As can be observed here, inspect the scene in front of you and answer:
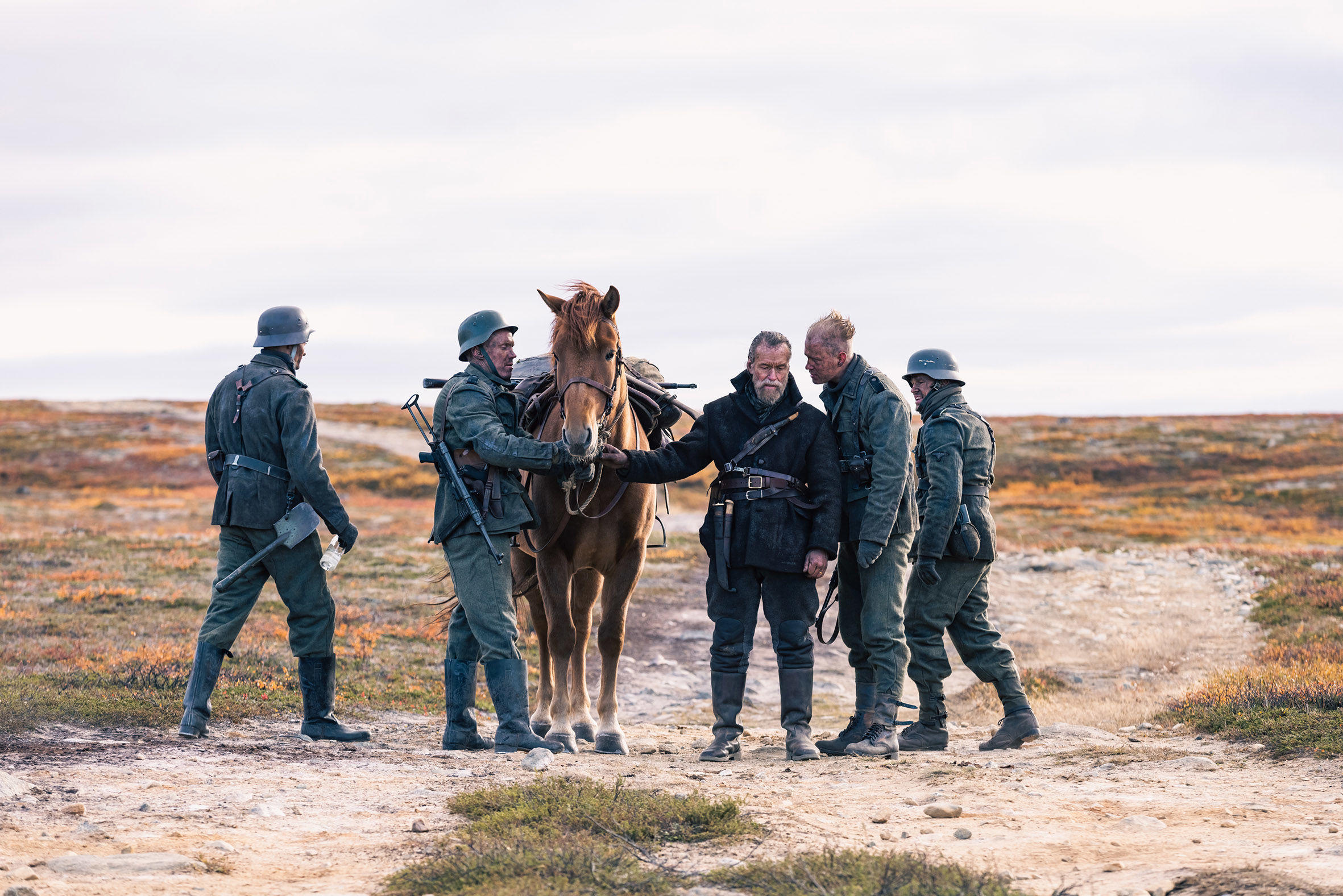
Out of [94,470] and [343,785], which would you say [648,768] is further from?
[94,470]

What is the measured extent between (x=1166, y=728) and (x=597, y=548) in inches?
182

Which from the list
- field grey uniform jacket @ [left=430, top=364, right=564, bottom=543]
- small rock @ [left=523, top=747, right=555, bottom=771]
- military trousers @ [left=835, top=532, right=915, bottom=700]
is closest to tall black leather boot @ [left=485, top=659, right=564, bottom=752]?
small rock @ [left=523, top=747, right=555, bottom=771]

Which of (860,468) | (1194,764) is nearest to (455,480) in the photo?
(860,468)

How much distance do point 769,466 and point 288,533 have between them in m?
3.37

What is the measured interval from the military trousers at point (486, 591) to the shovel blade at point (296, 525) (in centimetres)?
99

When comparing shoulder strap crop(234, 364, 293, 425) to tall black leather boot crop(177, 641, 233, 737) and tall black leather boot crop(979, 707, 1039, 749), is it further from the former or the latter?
tall black leather boot crop(979, 707, 1039, 749)

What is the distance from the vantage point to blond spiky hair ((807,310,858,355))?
8125 millimetres

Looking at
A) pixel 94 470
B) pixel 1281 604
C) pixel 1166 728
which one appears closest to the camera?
pixel 1166 728

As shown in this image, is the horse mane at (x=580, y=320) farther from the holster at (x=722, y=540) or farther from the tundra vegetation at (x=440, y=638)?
the tundra vegetation at (x=440, y=638)

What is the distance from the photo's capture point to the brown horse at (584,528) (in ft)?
24.4

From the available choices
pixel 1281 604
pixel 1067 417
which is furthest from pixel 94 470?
pixel 1067 417

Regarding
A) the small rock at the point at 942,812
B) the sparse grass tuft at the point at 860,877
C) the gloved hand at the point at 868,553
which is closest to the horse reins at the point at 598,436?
the gloved hand at the point at 868,553

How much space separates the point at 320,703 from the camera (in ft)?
27.2

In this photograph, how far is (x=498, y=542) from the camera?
25.3 feet
